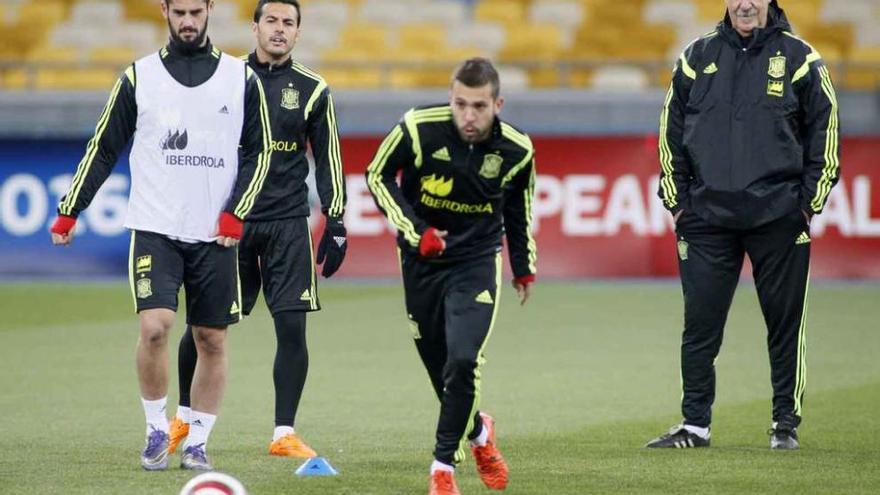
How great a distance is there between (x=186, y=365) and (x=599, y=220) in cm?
1042

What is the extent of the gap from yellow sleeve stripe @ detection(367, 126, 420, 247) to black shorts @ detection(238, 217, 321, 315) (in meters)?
1.31

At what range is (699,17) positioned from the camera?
22688 millimetres

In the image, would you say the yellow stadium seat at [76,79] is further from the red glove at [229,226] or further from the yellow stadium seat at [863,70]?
the red glove at [229,226]

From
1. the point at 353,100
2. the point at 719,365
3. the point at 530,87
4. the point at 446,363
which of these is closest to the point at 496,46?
the point at 530,87

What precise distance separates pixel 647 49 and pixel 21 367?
12.5 metres

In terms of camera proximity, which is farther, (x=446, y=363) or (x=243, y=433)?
(x=243, y=433)

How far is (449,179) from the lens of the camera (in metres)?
7.42

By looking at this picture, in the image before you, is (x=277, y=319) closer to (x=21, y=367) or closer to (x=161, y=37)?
(x=21, y=367)

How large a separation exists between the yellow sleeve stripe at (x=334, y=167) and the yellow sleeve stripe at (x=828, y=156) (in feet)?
8.09

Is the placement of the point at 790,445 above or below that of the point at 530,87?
below

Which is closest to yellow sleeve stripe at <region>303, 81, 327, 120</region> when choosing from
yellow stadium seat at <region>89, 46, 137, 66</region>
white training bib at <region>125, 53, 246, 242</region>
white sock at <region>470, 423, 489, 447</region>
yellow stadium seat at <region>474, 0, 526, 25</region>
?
white training bib at <region>125, 53, 246, 242</region>

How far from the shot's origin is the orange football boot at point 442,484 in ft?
23.2

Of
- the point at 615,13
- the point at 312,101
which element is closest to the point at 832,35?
the point at 615,13

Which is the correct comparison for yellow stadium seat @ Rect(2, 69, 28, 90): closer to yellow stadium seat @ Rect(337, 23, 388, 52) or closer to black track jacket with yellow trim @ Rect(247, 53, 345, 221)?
yellow stadium seat @ Rect(337, 23, 388, 52)
